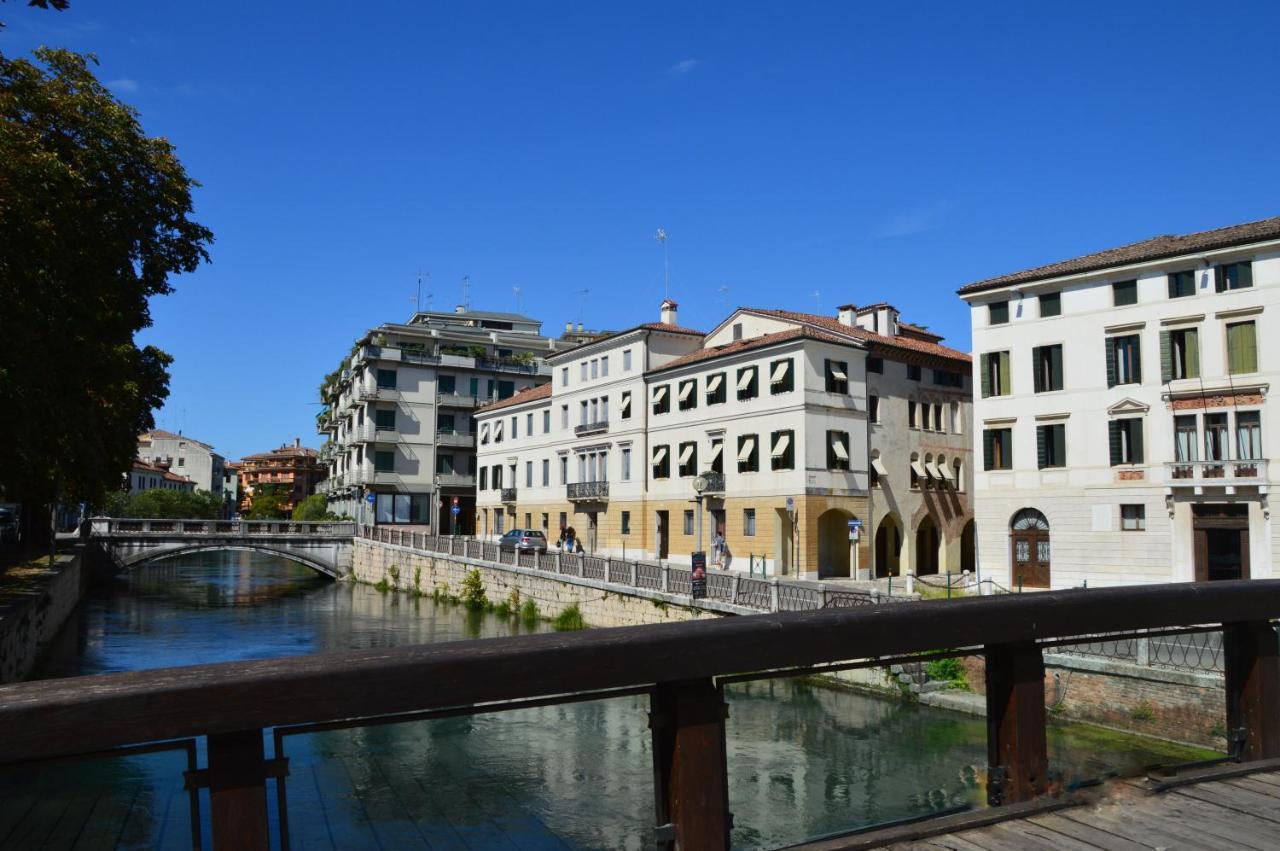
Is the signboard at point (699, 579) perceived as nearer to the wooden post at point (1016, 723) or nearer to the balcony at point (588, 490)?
the balcony at point (588, 490)

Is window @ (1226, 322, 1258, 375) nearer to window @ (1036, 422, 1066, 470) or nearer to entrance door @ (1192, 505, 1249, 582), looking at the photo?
entrance door @ (1192, 505, 1249, 582)

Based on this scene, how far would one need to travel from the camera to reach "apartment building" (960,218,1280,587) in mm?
29625

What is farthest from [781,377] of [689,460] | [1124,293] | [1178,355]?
[1178,355]

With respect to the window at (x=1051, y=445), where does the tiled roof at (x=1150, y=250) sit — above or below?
above

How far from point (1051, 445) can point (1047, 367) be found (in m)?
2.80

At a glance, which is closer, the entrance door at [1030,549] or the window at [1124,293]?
the window at [1124,293]

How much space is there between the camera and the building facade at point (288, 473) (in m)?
153

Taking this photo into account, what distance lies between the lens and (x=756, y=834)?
29.5 ft

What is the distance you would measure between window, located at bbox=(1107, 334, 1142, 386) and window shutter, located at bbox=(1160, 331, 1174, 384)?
73 centimetres

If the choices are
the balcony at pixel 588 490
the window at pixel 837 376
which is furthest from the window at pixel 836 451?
the balcony at pixel 588 490

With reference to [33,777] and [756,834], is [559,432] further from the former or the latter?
[33,777]

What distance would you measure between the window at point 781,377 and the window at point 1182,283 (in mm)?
14008

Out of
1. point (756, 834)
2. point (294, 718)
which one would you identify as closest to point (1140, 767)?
point (294, 718)

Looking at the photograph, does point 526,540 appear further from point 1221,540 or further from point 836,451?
point 1221,540
